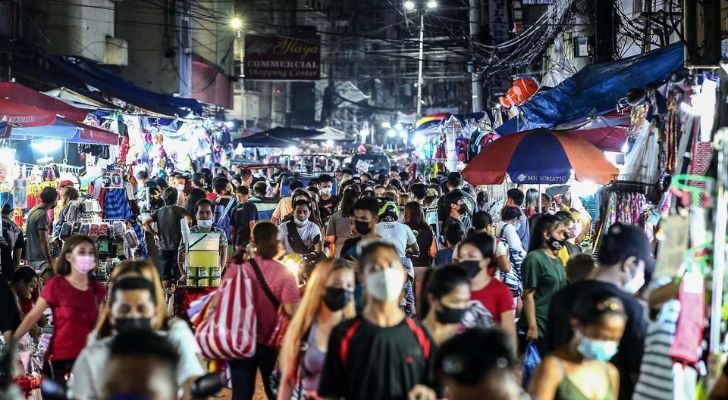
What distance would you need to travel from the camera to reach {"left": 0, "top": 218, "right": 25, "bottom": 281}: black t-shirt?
11.8m

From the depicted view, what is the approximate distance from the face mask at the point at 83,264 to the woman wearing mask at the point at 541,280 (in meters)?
Answer: 3.27

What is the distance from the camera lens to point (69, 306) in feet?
23.7

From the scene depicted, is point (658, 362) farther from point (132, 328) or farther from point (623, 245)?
point (132, 328)

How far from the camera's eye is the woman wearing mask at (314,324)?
5.96 meters

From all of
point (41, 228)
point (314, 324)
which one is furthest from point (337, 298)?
point (41, 228)

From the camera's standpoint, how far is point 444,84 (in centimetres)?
9131

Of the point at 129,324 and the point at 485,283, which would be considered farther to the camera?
the point at 485,283

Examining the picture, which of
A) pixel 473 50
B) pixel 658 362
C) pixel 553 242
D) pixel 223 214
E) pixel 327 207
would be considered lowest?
pixel 658 362

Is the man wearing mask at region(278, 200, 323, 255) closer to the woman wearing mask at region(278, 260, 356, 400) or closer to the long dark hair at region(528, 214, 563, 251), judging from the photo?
the long dark hair at region(528, 214, 563, 251)

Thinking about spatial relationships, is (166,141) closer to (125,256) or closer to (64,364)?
(125,256)

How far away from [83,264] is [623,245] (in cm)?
375

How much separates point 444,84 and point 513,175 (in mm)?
80592

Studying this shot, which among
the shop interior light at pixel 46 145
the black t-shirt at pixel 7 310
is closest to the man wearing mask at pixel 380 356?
the black t-shirt at pixel 7 310

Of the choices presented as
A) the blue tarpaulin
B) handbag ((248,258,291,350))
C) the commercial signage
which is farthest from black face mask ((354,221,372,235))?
the commercial signage
